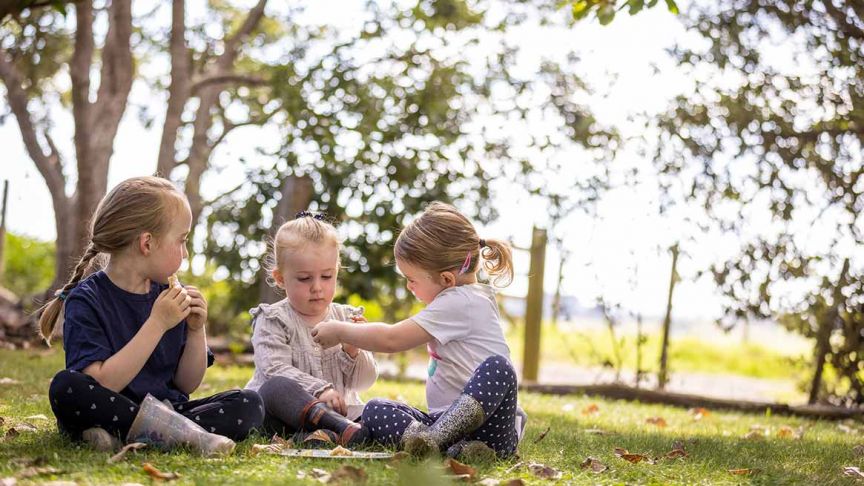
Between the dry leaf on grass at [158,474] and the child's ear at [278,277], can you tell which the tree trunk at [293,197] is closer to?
the child's ear at [278,277]

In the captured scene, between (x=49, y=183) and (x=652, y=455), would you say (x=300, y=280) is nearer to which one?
(x=652, y=455)

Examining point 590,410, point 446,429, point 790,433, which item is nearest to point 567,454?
point 446,429

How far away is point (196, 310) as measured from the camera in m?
3.30

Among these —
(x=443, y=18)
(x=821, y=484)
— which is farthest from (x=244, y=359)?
(x=821, y=484)

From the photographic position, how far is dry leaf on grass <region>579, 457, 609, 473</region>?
309 cm

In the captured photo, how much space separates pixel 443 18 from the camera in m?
8.48

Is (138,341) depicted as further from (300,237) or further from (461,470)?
(461,470)

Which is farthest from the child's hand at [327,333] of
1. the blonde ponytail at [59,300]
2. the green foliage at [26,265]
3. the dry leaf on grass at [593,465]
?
the green foliage at [26,265]

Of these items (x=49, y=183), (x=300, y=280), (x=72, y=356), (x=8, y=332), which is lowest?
(x=8, y=332)

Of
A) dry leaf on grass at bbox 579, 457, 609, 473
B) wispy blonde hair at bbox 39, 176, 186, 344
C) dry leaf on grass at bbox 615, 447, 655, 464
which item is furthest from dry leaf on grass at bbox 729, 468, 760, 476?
wispy blonde hair at bbox 39, 176, 186, 344

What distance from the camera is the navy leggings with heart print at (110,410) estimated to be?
117 inches

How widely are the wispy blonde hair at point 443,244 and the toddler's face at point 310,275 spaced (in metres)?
0.35

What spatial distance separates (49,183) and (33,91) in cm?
255

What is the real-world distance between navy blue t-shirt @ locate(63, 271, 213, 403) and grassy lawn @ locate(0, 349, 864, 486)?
308 millimetres
